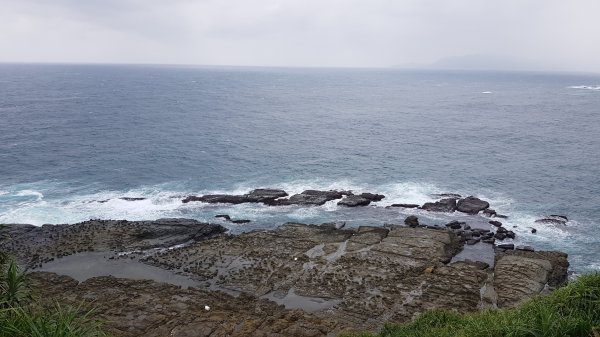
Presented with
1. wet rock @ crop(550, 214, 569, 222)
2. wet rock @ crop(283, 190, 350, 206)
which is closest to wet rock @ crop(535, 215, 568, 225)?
wet rock @ crop(550, 214, 569, 222)

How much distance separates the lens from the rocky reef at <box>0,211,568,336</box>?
1501 inches

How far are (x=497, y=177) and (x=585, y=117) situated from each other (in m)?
84.5

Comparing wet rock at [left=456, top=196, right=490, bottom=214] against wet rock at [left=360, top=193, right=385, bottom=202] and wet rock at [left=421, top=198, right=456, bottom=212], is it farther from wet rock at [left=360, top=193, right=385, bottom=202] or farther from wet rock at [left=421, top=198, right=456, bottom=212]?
wet rock at [left=360, top=193, right=385, bottom=202]

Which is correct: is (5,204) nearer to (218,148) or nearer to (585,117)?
(218,148)

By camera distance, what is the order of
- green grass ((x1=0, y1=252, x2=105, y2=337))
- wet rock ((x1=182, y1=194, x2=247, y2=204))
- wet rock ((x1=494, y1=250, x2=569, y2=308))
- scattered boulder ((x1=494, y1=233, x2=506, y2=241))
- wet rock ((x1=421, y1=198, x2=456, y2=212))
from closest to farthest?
green grass ((x1=0, y1=252, x2=105, y2=337)) < wet rock ((x1=494, y1=250, x2=569, y2=308)) < scattered boulder ((x1=494, y1=233, x2=506, y2=241)) < wet rock ((x1=421, y1=198, x2=456, y2=212)) < wet rock ((x1=182, y1=194, x2=247, y2=204))

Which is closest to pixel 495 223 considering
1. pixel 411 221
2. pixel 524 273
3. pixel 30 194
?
pixel 411 221

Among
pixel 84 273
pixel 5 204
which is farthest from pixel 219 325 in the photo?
pixel 5 204

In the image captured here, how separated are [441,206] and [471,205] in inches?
180

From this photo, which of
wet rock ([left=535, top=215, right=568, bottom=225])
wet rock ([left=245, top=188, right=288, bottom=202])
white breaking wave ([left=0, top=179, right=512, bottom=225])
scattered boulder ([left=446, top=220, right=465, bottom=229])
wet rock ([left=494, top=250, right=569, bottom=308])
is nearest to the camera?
wet rock ([left=494, top=250, right=569, bottom=308])

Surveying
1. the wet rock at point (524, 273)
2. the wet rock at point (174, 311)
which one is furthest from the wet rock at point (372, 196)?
the wet rock at point (174, 311)

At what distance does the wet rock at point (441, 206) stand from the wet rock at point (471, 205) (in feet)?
3.14

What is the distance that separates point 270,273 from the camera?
46.8 metres

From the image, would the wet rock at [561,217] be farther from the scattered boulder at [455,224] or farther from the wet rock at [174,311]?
the wet rock at [174,311]

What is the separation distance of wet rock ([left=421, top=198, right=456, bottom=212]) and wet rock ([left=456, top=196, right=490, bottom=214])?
3.14ft
